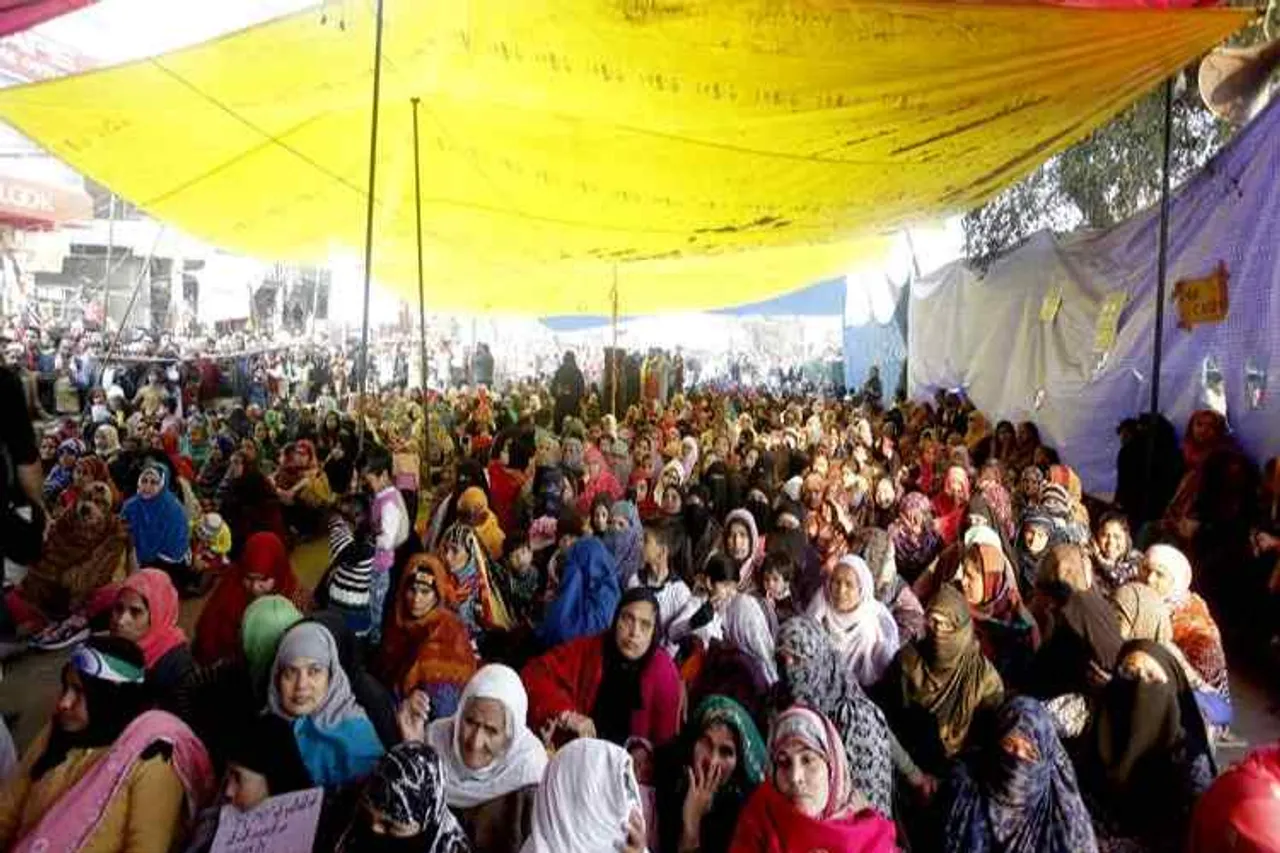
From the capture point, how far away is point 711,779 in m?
2.74

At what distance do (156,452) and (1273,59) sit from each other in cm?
765

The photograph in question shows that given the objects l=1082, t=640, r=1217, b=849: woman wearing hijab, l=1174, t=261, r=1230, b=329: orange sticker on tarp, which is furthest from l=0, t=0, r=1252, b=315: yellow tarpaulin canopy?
l=1082, t=640, r=1217, b=849: woman wearing hijab

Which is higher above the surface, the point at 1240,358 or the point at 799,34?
the point at 799,34

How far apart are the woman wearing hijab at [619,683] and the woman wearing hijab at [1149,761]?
4.51 ft

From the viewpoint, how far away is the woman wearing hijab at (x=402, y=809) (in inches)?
84.2

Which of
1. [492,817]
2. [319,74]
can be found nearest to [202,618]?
[492,817]

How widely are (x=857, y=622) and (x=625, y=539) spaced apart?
173 centimetres

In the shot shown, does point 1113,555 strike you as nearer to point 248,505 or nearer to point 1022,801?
point 1022,801

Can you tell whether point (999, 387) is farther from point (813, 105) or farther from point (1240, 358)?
point (813, 105)

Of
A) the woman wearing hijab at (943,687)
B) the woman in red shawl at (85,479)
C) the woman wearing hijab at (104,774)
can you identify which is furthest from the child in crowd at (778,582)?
the woman in red shawl at (85,479)

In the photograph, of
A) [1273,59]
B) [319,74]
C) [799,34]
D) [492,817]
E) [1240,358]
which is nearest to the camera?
[492,817]

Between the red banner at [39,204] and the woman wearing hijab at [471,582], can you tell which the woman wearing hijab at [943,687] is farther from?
the red banner at [39,204]

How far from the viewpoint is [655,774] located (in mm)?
2955

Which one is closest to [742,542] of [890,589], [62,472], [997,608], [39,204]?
[890,589]
